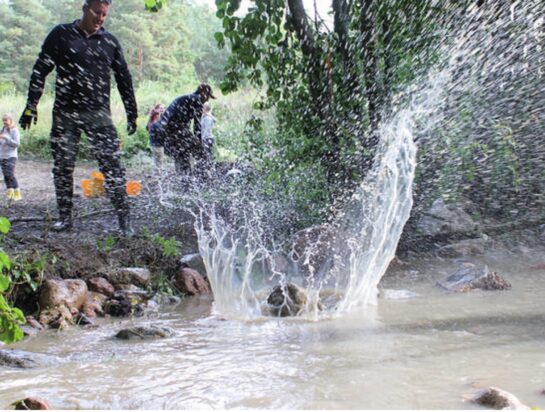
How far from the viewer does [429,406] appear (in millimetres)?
2660

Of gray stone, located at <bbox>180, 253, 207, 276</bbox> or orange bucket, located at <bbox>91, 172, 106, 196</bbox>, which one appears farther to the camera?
orange bucket, located at <bbox>91, 172, 106, 196</bbox>

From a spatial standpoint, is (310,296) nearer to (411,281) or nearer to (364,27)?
(411,281)

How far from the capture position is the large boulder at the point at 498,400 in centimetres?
258

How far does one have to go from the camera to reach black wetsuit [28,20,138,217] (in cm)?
570

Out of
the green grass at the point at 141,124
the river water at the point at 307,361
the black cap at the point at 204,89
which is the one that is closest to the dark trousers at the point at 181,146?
the black cap at the point at 204,89

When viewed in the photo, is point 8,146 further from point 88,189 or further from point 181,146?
point 181,146

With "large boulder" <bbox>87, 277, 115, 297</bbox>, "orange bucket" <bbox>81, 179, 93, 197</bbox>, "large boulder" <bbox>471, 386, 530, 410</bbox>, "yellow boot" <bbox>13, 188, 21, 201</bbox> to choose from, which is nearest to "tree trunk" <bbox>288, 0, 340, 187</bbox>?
"large boulder" <bbox>87, 277, 115, 297</bbox>

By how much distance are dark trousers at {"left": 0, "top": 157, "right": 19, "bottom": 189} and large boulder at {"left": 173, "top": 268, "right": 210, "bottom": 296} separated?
19.9 feet

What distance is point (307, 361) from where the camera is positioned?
3338 millimetres

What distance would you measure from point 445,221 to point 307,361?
3951mm

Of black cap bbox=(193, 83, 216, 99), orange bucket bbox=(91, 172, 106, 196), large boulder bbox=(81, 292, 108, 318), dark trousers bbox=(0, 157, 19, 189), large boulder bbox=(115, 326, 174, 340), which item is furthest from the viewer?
dark trousers bbox=(0, 157, 19, 189)

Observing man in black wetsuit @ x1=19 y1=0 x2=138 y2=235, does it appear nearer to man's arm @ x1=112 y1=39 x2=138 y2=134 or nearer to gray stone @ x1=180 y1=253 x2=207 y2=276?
man's arm @ x1=112 y1=39 x2=138 y2=134

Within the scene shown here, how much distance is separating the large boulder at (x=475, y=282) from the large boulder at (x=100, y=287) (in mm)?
2569

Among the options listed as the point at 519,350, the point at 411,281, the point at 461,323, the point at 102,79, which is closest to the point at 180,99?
the point at 102,79
